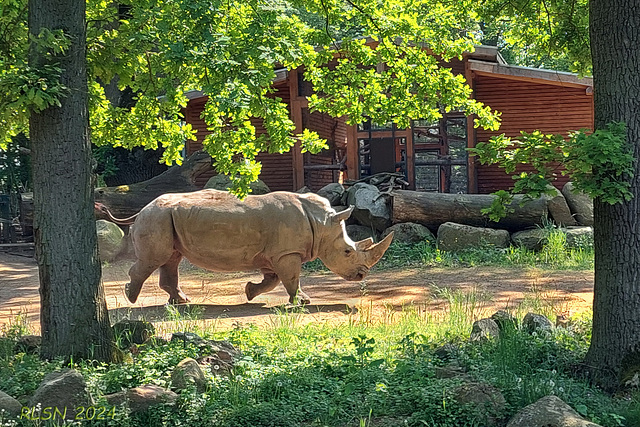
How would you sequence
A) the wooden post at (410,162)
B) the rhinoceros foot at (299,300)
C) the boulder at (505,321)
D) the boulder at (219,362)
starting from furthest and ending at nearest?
the wooden post at (410,162) → the rhinoceros foot at (299,300) → the boulder at (505,321) → the boulder at (219,362)

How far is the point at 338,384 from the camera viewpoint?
18.9 feet

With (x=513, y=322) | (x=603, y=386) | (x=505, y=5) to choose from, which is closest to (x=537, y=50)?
(x=505, y=5)

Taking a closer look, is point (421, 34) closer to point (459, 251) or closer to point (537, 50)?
point (537, 50)

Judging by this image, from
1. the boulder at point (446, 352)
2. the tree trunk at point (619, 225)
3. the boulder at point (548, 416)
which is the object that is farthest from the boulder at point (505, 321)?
the boulder at point (548, 416)

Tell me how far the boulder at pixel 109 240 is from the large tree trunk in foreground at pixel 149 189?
381mm

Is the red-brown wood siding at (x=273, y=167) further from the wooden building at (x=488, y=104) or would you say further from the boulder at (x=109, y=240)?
the boulder at (x=109, y=240)

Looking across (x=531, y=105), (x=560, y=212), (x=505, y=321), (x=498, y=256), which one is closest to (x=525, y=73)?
(x=531, y=105)

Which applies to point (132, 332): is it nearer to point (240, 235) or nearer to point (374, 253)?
point (240, 235)

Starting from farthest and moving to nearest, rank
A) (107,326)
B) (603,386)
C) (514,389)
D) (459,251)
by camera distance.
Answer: (459,251)
(107,326)
(603,386)
(514,389)

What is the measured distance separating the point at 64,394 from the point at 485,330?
154 inches

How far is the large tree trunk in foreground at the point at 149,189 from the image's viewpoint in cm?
1739

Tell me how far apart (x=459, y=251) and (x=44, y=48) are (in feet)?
36.0

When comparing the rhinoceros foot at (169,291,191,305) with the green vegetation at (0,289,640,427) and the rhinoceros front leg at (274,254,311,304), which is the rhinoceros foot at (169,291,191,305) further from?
the green vegetation at (0,289,640,427)

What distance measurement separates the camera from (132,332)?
703cm
